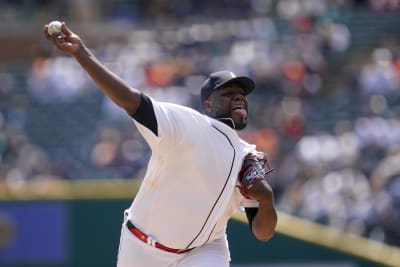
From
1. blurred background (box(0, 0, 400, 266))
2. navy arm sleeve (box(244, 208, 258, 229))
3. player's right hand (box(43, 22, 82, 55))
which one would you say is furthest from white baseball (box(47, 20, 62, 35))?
blurred background (box(0, 0, 400, 266))

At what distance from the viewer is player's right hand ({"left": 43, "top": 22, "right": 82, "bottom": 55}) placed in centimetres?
486

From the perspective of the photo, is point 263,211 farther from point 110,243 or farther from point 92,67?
point 110,243

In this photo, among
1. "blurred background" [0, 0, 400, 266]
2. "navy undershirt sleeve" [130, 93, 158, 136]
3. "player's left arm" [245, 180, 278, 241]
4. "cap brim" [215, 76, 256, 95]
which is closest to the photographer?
"navy undershirt sleeve" [130, 93, 158, 136]

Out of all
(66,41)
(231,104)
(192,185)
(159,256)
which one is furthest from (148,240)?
(66,41)

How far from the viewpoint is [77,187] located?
489 inches

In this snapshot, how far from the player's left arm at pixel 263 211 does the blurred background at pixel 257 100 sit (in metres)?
6.59

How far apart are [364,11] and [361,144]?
5534mm

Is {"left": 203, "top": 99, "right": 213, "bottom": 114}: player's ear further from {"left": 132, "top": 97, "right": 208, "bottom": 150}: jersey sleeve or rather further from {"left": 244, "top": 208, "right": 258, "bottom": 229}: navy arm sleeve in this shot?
{"left": 244, "top": 208, "right": 258, "bottom": 229}: navy arm sleeve

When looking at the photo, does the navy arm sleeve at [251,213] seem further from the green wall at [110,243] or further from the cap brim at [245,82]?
the green wall at [110,243]

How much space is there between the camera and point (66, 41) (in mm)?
4891

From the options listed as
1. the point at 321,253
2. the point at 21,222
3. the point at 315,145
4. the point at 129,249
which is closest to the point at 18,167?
the point at 21,222

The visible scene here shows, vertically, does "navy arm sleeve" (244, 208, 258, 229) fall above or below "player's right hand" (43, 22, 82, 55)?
below

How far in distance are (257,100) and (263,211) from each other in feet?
36.5

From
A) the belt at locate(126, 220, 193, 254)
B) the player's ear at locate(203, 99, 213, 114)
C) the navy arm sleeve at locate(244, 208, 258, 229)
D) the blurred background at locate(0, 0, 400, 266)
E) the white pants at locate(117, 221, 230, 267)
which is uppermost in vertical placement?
the player's ear at locate(203, 99, 213, 114)
